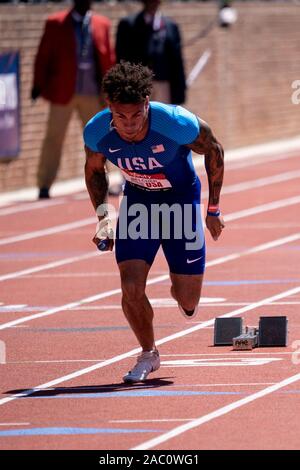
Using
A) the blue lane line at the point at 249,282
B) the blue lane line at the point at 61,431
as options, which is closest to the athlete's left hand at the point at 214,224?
the blue lane line at the point at 61,431

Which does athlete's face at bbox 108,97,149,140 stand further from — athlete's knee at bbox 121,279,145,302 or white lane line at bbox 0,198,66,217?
white lane line at bbox 0,198,66,217

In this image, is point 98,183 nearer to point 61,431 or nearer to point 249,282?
point 61,431

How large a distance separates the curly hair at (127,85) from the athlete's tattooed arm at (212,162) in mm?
558

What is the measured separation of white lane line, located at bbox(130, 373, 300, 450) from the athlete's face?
1.68 metres

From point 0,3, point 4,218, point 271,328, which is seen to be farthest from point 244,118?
point 271,328

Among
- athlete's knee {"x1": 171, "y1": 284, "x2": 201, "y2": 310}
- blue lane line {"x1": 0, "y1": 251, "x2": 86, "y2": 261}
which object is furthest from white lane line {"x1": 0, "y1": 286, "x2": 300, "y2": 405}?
blue lane line {"x1": 0, "y1": 251, "x2": 86, "y2": 261}

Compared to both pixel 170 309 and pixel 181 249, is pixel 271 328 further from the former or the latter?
pixel 170 309

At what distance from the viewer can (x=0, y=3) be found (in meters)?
21.8

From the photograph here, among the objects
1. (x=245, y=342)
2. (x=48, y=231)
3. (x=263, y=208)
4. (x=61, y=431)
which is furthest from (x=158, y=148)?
(x=263, y=208)

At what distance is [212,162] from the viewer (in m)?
9.98

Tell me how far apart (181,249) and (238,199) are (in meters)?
10.6

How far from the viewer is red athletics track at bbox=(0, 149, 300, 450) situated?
26.8ft

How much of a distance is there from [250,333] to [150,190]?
1.37m

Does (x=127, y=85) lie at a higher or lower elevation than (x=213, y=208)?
higher
